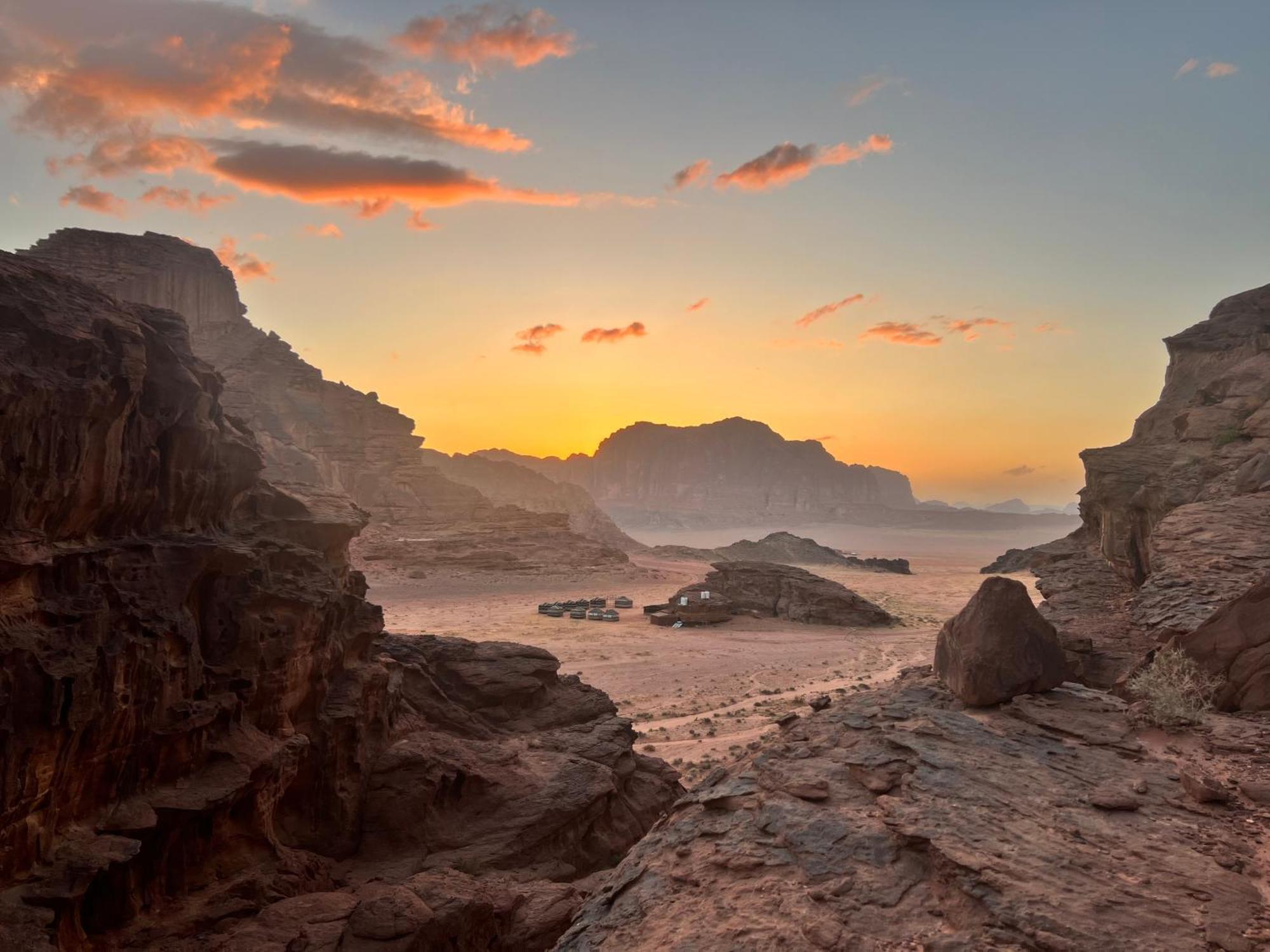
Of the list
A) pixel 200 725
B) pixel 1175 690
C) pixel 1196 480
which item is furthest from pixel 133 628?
pixel 1196 480

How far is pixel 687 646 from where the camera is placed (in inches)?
1395

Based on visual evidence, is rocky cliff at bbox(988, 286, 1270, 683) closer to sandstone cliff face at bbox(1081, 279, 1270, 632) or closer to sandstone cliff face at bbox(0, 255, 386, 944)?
sandstone cliff face at bbox(1081, 279, 1270, 632)

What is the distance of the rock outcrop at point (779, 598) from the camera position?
1711 inches

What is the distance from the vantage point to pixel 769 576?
1912 inches

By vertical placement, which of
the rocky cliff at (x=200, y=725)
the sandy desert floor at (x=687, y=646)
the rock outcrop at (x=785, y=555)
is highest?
the rocky cliff at (x=200, y=725)

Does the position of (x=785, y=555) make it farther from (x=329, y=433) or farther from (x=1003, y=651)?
(x=1003, y=651)

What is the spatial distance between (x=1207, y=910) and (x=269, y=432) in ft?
225

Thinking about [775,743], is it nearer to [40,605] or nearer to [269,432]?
[40,605]

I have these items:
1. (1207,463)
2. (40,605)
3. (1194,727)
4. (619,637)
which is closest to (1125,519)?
(1207,463)

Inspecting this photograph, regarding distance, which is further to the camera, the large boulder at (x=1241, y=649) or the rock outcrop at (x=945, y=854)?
the large boulder at (x=1241, y=649)

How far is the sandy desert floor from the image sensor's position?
2209cm

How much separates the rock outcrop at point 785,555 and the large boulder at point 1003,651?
235 ft

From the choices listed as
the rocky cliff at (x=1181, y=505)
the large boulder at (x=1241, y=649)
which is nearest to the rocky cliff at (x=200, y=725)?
the large boulder at (x=1241, y=649)

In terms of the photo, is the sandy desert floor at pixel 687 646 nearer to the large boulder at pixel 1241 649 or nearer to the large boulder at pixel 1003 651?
the large boulder at pixel 1003 651
